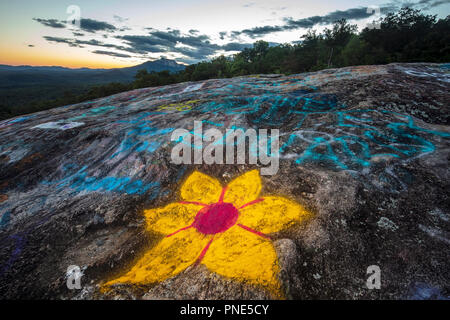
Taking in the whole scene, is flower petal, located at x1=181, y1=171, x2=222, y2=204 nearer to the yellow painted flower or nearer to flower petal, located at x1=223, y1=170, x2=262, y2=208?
the yellow painted flower

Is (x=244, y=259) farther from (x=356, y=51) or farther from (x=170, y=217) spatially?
(x=356, y=51)

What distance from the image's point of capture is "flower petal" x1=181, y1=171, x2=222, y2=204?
369 cm

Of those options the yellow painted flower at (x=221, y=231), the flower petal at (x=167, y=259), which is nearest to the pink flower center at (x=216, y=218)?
the yellow painted flower at (x=221, y=231)

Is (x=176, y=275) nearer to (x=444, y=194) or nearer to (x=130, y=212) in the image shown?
(x=130, y=212)

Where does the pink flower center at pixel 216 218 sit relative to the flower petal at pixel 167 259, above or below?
above

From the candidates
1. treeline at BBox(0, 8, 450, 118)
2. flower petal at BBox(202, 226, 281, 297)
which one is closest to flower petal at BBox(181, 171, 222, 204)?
flower petal at BBox(202, 226, 281, 297)

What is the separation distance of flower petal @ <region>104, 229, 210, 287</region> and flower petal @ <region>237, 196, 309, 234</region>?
28.8 inches

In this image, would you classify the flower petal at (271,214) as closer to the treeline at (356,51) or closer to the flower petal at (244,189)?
the flower petal at (244,189)

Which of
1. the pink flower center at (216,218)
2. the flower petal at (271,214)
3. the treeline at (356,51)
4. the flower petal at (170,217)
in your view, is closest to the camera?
the flower petal at (271,214)

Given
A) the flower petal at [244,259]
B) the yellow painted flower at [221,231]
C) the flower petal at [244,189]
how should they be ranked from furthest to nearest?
the flower petal at [244,189]
the yellow painted flower at [221,231]
the flower petal at [244,259]

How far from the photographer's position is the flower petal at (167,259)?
7.92 ft

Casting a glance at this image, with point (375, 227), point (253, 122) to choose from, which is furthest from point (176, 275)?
point (253, 122)

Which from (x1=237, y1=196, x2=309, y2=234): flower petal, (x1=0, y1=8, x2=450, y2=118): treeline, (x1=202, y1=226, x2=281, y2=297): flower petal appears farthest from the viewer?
(x1=0, y1=8, x2=450, y2=118): treeline

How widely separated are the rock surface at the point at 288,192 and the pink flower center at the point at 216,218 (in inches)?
26.6
